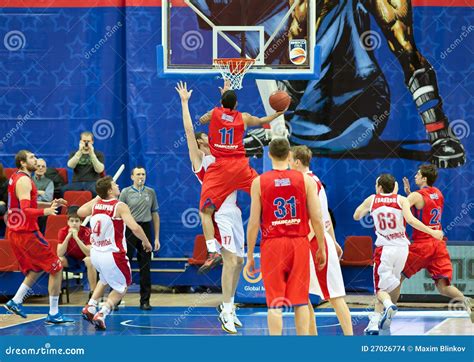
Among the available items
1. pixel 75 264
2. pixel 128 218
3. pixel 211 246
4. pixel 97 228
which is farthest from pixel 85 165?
pixel 211 246

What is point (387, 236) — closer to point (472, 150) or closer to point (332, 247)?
point (332, 247)

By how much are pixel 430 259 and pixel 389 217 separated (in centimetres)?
102

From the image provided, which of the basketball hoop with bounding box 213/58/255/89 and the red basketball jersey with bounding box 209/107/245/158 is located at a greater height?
the basketball hoop with bounding box 213/58/255/89

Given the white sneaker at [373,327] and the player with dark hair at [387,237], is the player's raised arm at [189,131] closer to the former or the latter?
the player with dark hair at [387,237]

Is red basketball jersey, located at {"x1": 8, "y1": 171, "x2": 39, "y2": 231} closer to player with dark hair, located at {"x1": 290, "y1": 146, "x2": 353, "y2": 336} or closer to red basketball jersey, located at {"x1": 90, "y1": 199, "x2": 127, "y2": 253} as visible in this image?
red basketball jersey, located at {"x1": 90, "y1": 199, "x2": 127, "y2": 253}

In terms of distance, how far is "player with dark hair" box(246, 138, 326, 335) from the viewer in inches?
306

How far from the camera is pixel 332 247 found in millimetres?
8547

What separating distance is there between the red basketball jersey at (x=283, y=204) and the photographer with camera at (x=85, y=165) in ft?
21.0

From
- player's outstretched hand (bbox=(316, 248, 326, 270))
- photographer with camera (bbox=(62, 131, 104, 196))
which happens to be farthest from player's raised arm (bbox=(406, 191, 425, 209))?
photographer with camera (bbox=(62, 131, 104, 196))

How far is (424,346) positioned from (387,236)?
3.19 m

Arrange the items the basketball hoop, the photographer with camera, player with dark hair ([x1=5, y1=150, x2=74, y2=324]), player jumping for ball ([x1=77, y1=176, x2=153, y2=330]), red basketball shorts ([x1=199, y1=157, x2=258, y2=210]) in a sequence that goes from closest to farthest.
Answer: red basketball shorts ([x1=199, y1=157, x2=258, y2=210]) → player jumping for ball ([x1=77, y1=176, x2=153, y2=330]) → the basketball hoop → player with dark hair ([x1=5, y1=150, x2=74, y2=324]) → the photographer with camera

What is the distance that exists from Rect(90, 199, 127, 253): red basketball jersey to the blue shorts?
2615 mm

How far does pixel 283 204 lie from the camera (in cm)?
777

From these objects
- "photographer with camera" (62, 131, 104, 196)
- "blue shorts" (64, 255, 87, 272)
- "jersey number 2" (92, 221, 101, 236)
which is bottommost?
"blue shorts" (64, 255, 87, 272)
